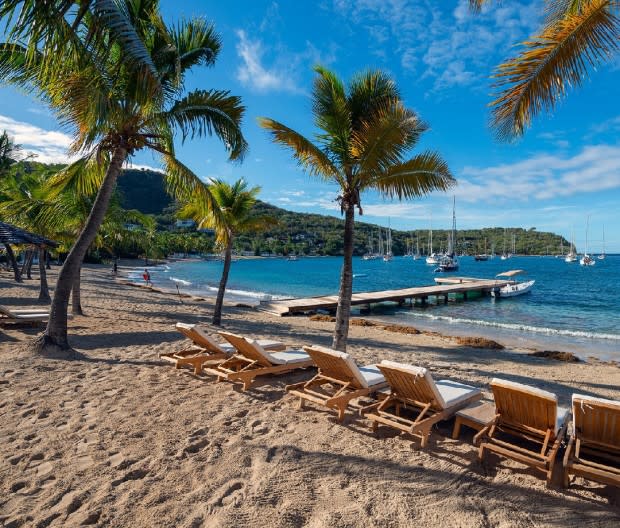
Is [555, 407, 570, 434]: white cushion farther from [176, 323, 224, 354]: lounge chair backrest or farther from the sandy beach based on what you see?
[176, 323, 224, 354]: lounge chair backrest

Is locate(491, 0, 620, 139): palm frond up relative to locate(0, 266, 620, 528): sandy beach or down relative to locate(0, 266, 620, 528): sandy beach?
up

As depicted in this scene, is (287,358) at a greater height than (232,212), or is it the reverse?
(232,212)

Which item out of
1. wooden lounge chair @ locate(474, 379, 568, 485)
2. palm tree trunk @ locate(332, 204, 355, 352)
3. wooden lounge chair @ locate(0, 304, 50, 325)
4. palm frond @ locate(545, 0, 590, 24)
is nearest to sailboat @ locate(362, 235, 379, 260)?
wooden lounge chair @ locate(0, 304, 50, 325)

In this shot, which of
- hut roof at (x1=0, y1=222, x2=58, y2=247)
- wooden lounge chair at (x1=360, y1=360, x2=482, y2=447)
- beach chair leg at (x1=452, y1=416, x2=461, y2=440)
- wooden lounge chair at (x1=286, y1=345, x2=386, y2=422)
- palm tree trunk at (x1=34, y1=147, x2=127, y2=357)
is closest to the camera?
wooden lounge chair at (x1=360, y1=360, x2=482, y2=447)

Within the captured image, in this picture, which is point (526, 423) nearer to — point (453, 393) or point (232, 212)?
point (453, 393)

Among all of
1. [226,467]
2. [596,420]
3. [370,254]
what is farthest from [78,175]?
[370,254]

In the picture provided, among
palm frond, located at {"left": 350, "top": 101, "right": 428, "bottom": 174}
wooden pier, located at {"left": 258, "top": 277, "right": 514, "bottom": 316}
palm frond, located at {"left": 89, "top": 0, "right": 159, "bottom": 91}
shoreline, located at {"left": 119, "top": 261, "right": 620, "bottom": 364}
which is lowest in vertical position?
shoreline, located at {"left": 119, "top": 261, "right": 620, "bottom": 364}

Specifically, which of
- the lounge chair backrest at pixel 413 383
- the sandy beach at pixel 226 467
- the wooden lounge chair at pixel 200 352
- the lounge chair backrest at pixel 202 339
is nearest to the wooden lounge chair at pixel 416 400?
the lounge chair backrest at pixel 413 383

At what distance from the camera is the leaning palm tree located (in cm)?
776

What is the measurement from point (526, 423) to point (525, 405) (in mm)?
279

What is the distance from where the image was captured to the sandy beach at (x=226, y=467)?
299 cm

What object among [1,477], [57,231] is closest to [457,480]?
[1,477]

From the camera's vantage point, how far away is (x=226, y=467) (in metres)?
3.62

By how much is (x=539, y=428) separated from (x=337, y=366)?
224 cm
